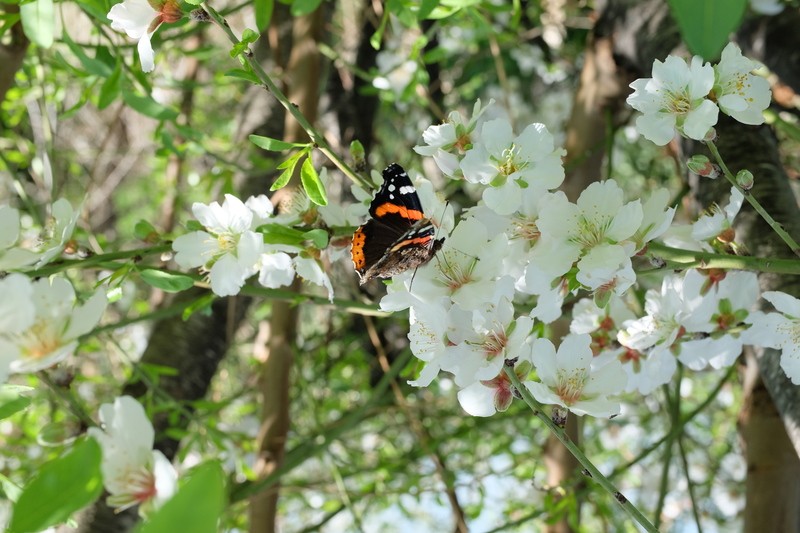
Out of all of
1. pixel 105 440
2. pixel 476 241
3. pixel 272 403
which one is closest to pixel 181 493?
pixel 105 440

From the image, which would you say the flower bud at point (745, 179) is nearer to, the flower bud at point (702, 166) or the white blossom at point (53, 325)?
the flower bud at point (702, 166)

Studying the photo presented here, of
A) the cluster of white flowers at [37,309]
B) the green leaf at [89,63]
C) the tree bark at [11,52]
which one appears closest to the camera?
the cluster of white flowers at [37,309]

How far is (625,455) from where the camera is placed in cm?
224

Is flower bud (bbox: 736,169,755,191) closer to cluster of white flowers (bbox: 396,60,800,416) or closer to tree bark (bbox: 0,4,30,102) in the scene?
cluster of white flowers (bbox: 396,60,800,416)

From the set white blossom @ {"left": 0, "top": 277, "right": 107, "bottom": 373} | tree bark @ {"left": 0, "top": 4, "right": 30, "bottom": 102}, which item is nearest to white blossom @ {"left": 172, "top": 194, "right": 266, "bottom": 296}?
white blossom @ {"left": 0, "top": 277, "right": 107, "bottom": 373}

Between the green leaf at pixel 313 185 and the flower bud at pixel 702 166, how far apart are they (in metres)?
0.27

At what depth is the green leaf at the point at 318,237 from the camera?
0.61m

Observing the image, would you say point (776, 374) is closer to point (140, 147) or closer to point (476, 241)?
point (476, 241)

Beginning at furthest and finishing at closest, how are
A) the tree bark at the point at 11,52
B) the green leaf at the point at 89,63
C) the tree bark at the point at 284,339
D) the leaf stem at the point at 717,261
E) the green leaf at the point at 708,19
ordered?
the tree bark at the point at 284,339 < the tree bark at the point at 11,52 < the green leaf at the point at 89,63 < the leaf stem at the point at 717,261 < the green leaf at the point at 708,19

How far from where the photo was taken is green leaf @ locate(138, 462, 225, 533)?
11.3 inches

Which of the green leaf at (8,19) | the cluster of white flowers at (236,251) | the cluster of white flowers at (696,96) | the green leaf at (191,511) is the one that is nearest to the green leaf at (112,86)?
the green leaf at (8,19)

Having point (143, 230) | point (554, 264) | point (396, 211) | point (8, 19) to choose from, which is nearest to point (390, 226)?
point (396, 211)

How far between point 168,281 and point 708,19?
457 mm

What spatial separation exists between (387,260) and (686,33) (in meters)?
0.32
